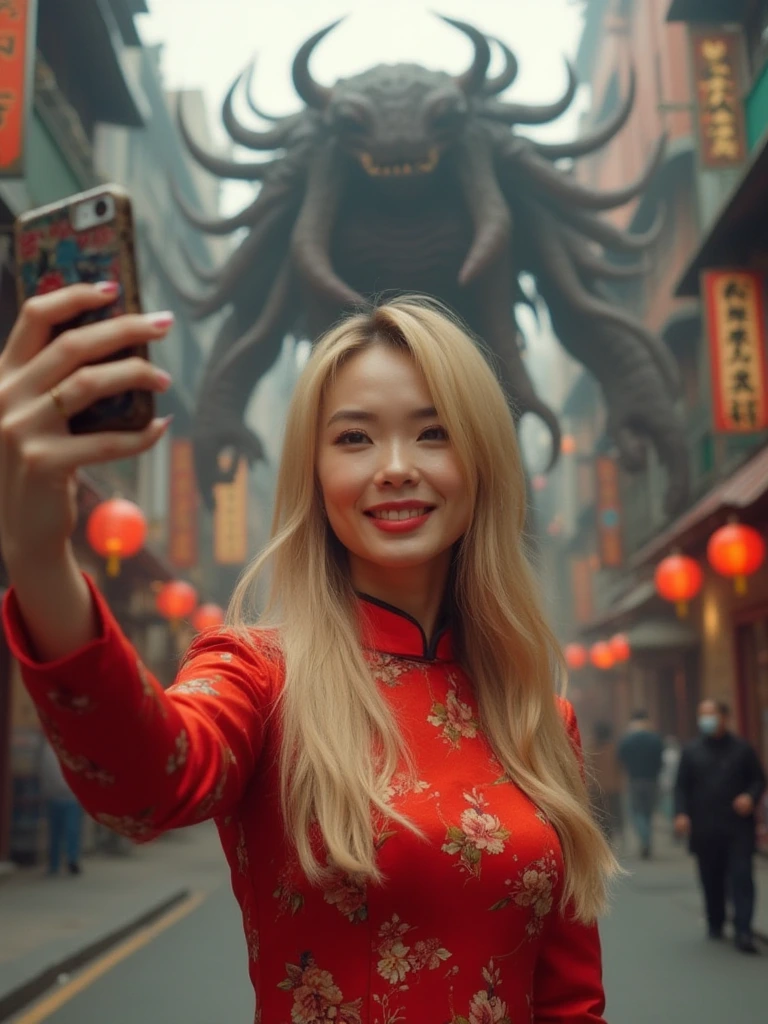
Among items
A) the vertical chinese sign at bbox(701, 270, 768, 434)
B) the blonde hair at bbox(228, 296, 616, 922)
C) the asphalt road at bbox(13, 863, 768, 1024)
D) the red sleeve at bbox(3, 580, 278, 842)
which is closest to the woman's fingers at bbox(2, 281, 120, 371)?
the red sleeve at bbox(3, 580, 278, 842)

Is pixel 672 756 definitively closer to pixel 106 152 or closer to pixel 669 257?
pixel 669 257

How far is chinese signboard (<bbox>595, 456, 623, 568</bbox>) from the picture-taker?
87.1 ft

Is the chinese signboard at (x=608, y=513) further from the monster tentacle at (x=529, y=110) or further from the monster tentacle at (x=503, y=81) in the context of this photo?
the monster tentacle at (x=503, y=81)

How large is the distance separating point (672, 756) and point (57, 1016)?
13195mm

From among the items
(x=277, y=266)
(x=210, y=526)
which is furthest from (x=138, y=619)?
(x=210, y=526)

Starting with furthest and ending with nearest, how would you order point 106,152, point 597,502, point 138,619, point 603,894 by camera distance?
1. point 597,502
2. point 106,152
3. point 138,619
4. point 603,894

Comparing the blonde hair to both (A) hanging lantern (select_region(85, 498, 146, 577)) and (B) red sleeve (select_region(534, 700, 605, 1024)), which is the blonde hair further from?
(A) hanging lantern (select_region(85, 498, 146, 577))

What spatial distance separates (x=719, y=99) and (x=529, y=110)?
547cm

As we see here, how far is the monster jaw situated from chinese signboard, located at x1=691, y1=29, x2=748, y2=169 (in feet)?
19.6

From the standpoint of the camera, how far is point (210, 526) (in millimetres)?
33062

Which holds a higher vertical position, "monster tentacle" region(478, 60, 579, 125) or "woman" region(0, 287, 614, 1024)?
"monster tentacle" region(478, 60, 579, 125)

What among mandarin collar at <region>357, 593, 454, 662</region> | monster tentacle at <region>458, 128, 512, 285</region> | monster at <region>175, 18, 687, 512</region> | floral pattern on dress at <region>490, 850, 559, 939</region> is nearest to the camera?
floral pattern on dress at <region>490, 850, 559, 939</region>

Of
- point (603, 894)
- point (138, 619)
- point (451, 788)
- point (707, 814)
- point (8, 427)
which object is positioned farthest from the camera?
point (138, 619)

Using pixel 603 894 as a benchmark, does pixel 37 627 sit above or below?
above
